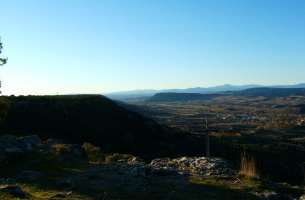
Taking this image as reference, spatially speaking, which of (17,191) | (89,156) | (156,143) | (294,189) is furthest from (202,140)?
(17,191)

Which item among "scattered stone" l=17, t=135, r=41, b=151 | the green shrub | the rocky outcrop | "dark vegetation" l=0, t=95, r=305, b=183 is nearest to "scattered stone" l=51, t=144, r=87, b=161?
the green shrub

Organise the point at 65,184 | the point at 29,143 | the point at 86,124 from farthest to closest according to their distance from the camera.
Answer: the point at 86,124
the point at 29,143
the point at 65,184

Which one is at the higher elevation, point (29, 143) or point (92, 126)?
point (29, 143)

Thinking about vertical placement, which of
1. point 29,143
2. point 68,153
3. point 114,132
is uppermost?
point 29,143

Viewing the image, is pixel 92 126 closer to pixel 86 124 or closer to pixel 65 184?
pixel 86 124

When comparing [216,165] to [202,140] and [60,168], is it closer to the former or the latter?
[60,168]

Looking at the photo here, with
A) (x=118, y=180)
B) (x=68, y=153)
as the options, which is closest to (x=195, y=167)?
(x=118, y=180)

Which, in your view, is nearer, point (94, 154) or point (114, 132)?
point (94, 154)

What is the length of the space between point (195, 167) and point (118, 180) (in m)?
4.59

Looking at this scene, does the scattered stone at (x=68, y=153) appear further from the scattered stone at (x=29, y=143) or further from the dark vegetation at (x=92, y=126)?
the dark vegetation at (x=92, y=126)

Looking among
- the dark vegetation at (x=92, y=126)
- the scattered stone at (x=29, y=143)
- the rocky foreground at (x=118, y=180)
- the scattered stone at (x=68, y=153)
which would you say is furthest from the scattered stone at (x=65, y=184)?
the dark vegetation at (x=92, y=126)

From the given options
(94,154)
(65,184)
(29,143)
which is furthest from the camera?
(29,143)

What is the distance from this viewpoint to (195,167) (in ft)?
64.2

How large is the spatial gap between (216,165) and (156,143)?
97.3ft
